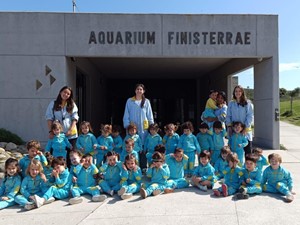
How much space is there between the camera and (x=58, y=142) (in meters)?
5.65

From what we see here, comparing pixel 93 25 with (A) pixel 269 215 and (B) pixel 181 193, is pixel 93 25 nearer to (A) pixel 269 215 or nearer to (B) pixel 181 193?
(B) pixel 181 193

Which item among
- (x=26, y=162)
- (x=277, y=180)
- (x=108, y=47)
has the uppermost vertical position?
(x=108, y=47)

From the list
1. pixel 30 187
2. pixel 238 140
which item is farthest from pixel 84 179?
pixel 238 140

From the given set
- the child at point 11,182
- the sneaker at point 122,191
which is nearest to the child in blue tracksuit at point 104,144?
the sneaker at point 122,191

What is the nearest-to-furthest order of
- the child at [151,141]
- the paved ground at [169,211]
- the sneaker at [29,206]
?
the paved ground at [169,211] → the sneaker at [29,206] → the child at [151,141]

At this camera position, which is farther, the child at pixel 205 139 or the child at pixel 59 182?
the child at pixel 205 139

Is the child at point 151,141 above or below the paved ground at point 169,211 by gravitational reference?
above

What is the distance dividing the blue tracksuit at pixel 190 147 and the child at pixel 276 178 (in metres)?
1.43

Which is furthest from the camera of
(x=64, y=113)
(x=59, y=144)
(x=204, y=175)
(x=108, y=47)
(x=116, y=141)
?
(x=108, y=47)

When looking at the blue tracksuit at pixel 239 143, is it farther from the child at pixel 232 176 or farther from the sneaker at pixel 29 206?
the sneaker at pixel 29 206

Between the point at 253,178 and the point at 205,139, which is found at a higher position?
the point at 205,139

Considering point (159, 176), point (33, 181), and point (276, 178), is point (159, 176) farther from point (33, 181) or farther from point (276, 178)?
point (33, 181)

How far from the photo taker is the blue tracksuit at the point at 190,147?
20.2 ft

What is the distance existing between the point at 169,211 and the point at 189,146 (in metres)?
1.98
